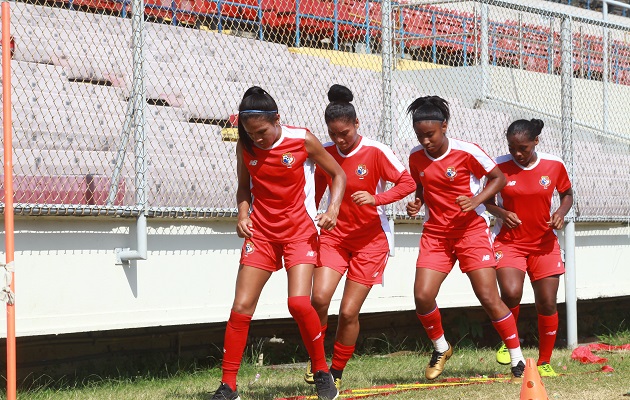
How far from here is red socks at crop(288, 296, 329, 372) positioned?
626 centimetres

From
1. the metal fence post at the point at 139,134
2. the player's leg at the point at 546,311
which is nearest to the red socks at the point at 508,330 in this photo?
the player's leg at the point at 546,311

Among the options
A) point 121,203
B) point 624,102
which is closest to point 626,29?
point 624,102

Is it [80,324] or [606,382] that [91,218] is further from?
[606,382]

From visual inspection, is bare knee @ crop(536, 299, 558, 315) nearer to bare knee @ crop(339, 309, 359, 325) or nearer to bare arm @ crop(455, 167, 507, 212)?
bare arm @ crop(455, 167, 507, 212)

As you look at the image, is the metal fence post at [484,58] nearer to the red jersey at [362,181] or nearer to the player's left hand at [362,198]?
the red jersey at [362,181]

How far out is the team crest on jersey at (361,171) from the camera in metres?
6.98

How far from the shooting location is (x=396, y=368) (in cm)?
874

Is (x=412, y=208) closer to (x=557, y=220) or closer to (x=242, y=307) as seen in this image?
(x=557, y=220)

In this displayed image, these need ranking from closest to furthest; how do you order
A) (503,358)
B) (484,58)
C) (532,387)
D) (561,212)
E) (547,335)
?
(532,387) → (561,212) → (547,335) → (503,358) → (484,58)

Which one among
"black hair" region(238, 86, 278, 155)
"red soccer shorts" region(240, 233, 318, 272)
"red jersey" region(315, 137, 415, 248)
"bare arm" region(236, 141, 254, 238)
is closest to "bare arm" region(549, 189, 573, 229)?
"red jersey" region(315, 137, 415, 248)

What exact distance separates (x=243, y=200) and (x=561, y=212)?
9.15ft

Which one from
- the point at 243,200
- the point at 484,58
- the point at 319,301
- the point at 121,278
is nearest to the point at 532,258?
the point at 319,301

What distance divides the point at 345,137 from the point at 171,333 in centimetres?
299

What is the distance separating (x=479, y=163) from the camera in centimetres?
733
